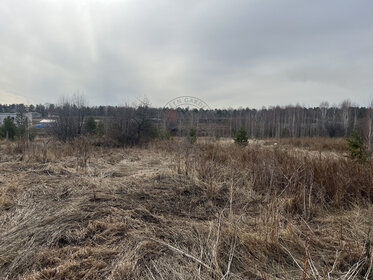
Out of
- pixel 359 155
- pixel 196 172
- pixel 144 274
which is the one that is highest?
pixel 359 155

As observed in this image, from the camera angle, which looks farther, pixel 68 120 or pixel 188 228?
pixel 68 120

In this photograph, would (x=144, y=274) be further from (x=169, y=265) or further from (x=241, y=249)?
(x=241, y=249)

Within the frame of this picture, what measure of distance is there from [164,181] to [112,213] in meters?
1.63

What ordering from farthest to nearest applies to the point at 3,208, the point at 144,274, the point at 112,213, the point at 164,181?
the point at 164,181 → the point at 3,208 → the point at 112,213 → the point at 144,274

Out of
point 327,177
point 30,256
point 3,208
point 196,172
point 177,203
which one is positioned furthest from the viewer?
point 196,172

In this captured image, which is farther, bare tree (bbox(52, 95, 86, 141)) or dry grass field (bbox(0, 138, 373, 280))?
bare tree (bbox(52, 95, 86, 141))

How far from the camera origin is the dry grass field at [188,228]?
1729mm

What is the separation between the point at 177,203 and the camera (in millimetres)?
3201

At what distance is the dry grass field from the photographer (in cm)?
173

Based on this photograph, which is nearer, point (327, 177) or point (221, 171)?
point (327, 177)

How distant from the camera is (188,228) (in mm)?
2404

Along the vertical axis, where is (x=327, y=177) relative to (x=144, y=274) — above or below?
above

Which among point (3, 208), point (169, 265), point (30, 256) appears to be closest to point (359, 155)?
point (169, 265)

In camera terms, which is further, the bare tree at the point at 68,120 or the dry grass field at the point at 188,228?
the bare tree at the point at 68,120
